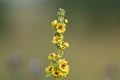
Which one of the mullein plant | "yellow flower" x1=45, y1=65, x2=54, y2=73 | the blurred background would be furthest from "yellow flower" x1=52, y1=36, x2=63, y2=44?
the blurred background

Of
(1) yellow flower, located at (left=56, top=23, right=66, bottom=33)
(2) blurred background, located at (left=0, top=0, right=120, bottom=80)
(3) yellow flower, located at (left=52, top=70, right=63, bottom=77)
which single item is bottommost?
(3) yellow flower, located at (left=52, top=70, right=63, bottom=77)

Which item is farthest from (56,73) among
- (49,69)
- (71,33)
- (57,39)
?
(71,33)

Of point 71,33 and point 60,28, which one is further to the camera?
point 71,33

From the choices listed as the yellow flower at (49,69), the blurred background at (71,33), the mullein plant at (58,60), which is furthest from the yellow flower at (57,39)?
the blurred background at (71,33)

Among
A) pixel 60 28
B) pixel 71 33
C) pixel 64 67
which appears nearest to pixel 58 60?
pixel 64 67

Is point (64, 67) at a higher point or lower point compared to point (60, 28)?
lower

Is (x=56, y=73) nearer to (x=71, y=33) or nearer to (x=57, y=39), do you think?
(x=57, y=39)

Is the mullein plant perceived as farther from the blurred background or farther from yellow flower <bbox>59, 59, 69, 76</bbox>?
the blurred background

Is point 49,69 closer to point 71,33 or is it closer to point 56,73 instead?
point 56,73

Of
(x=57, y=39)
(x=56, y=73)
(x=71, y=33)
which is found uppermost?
(x=71, y=33)

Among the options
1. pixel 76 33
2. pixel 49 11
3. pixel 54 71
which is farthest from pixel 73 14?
pixel 54 71
